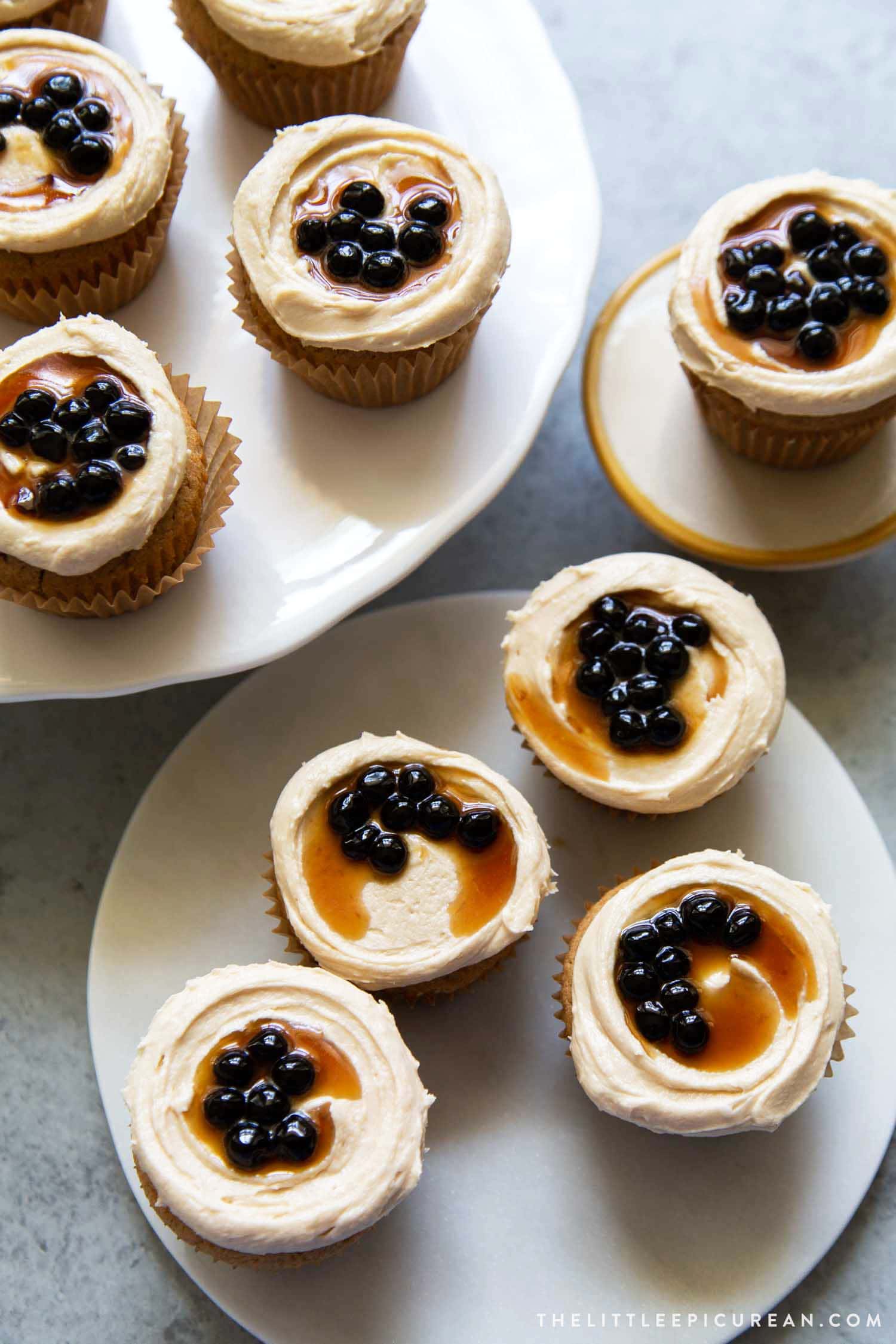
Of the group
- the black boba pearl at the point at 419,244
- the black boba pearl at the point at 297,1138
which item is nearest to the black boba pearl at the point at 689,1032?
the black boba pearl at the point at 297,1138

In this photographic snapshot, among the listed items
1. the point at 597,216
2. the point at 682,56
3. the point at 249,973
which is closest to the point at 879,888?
the point at 249,973

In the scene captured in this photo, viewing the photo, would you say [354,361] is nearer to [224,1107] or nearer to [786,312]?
[786,312]

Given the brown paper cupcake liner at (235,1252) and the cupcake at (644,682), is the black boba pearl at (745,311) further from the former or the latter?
the brown paper cupcake liner at (235,1252)

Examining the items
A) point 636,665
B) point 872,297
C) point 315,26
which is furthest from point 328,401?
point 872,297

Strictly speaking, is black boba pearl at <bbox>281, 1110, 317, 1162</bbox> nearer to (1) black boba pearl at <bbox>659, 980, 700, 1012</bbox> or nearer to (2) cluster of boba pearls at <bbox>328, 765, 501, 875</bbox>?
(2) cluster of boba pearls at <bbox>328, 765, 501, 875</bbox>

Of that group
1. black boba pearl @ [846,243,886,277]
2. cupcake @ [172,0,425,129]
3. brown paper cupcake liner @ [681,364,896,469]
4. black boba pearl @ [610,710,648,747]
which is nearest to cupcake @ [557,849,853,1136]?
black boba pearl @ [610,710,648,747]

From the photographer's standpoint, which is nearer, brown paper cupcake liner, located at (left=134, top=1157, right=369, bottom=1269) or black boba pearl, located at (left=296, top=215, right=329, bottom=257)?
brown paper cupcake liner, located at (left=134, top=1157, right=369, bottom=1269)
